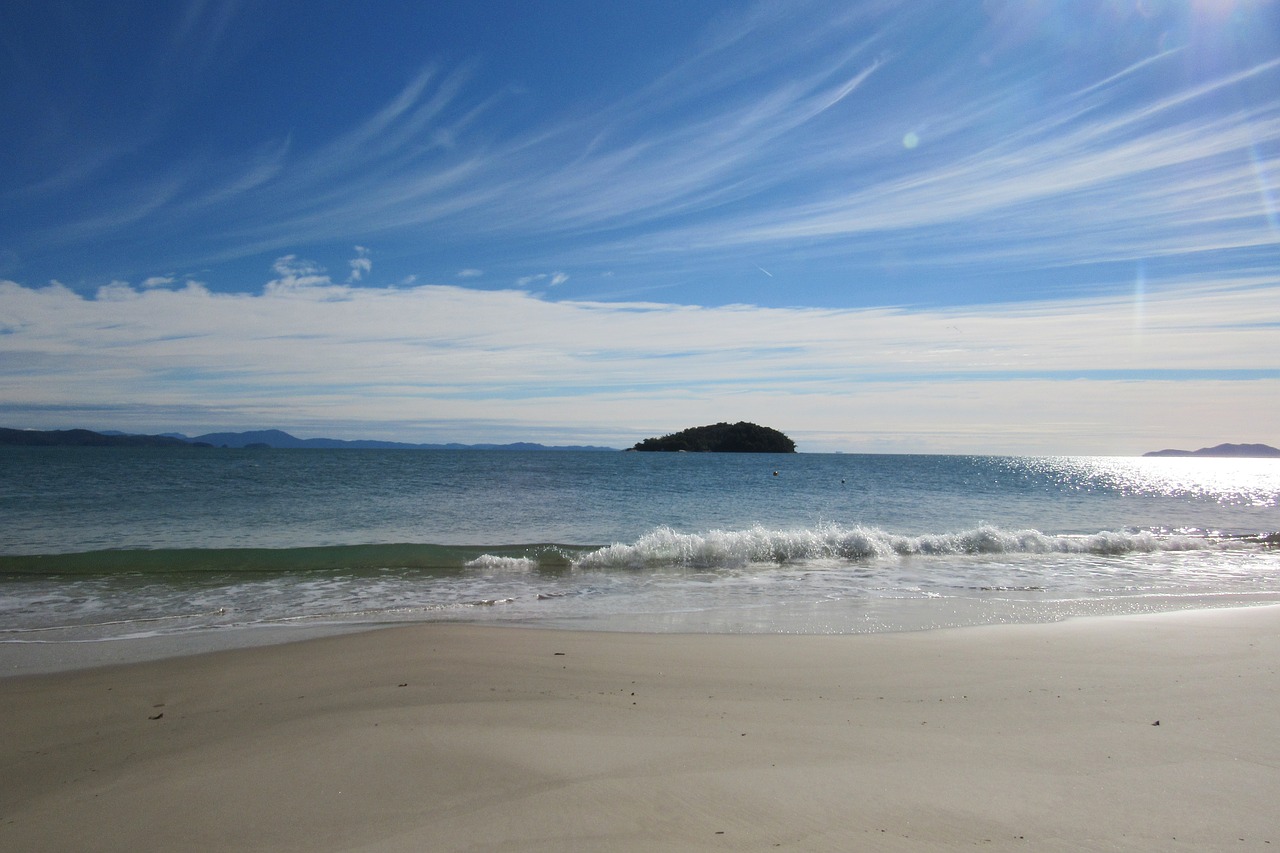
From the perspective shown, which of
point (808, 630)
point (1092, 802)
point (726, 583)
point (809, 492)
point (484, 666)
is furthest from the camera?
point (809, 492)

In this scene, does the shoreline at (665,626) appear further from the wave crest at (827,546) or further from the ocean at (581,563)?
the wave crest at (827,546)

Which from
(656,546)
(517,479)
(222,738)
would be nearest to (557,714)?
(222,738)

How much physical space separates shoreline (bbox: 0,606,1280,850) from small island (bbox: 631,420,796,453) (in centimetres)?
11455

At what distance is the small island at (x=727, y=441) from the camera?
123938 mm

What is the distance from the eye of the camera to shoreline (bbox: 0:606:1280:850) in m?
3.66

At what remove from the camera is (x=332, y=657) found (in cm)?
754

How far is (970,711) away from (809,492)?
32.8m

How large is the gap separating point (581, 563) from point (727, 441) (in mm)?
111953

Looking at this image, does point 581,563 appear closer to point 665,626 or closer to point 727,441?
point 665,626

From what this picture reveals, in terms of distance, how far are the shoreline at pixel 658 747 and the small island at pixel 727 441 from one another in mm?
114546

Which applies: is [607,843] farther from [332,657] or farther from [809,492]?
[809,492]

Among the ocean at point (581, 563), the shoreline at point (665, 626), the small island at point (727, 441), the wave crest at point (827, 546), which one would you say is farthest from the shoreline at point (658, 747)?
the small island at point (727, 441)

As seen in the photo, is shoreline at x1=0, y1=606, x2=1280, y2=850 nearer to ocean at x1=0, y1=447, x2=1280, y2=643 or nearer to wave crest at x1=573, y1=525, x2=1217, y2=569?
ocean at x1=0, y1=447, x2=1280, y2=643

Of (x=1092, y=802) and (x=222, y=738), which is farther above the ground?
(x=1092, y=802)
